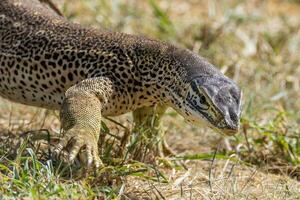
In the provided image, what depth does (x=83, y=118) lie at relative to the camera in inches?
234

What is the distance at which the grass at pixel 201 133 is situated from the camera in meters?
5.63

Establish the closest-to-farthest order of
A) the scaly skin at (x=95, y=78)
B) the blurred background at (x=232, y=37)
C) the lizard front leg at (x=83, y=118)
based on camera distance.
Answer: the lizard front leg at (x=83, y=118), the scaly skin at (x=95, y=78), the blurred background at (x=232, y=37)

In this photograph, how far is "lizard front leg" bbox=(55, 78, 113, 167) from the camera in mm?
5750

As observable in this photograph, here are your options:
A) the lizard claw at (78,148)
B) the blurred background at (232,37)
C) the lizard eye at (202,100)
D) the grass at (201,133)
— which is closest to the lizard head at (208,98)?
the lizard eye at (202,100)

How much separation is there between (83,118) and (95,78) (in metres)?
0.41

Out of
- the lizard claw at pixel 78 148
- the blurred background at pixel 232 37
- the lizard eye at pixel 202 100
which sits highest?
the blurred background at pixel 232 37

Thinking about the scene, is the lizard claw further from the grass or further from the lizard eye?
the lizard eye

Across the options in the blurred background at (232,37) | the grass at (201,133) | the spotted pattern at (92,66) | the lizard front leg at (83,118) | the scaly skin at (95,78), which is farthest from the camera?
the blurred background at (232,37)

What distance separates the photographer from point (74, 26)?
6.73 metres

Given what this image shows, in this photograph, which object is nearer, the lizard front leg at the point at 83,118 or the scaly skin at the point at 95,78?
the lizard front leg at the point at 83,118

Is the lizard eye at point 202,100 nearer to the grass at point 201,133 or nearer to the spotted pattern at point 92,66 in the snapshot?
the spotted pattern at point 92,66

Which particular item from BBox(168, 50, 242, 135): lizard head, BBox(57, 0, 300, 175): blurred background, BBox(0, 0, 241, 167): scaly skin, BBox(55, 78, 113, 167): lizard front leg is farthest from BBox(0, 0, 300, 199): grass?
BBox(168, 50, 242, 135): lizard head

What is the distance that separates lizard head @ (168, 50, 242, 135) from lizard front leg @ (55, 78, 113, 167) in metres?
0.55

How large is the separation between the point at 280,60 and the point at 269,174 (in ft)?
11.1
